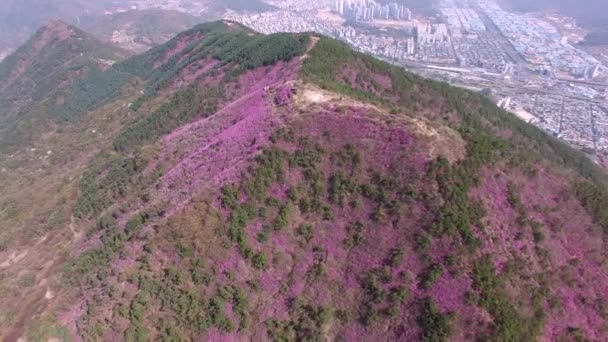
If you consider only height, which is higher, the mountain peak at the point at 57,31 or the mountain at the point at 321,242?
the mountain at the point at 321,242

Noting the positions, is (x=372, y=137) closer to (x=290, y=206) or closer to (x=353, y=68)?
(x=290, y=206)

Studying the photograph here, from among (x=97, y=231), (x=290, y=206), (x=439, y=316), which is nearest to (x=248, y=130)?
(x=290, y=206)

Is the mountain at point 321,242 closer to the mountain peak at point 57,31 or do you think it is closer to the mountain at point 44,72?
the mountain at point 44,72

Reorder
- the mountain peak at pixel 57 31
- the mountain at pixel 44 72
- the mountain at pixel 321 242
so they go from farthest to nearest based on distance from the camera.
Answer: the mountain peak at pixel 57 31 < the mountain at pixel 44 72 < the mountain at pixel 321 242

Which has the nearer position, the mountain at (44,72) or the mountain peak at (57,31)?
the mountain at (44,72)

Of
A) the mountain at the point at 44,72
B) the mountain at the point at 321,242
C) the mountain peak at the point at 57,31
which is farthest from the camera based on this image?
the mountain peak at the point at 57,31

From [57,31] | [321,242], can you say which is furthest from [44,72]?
[321,242]

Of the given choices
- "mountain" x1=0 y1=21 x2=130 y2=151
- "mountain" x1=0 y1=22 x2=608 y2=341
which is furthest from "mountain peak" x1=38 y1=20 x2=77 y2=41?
"mountain" x1=0 y1=22 x2=608 y2=341

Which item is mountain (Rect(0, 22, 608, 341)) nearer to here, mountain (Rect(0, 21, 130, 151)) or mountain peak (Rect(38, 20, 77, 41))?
mountain (Rect(0, 21, 130, 151))

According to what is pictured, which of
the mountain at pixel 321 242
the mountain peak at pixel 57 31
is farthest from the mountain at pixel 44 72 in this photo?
the mountain at pixel 321 242
